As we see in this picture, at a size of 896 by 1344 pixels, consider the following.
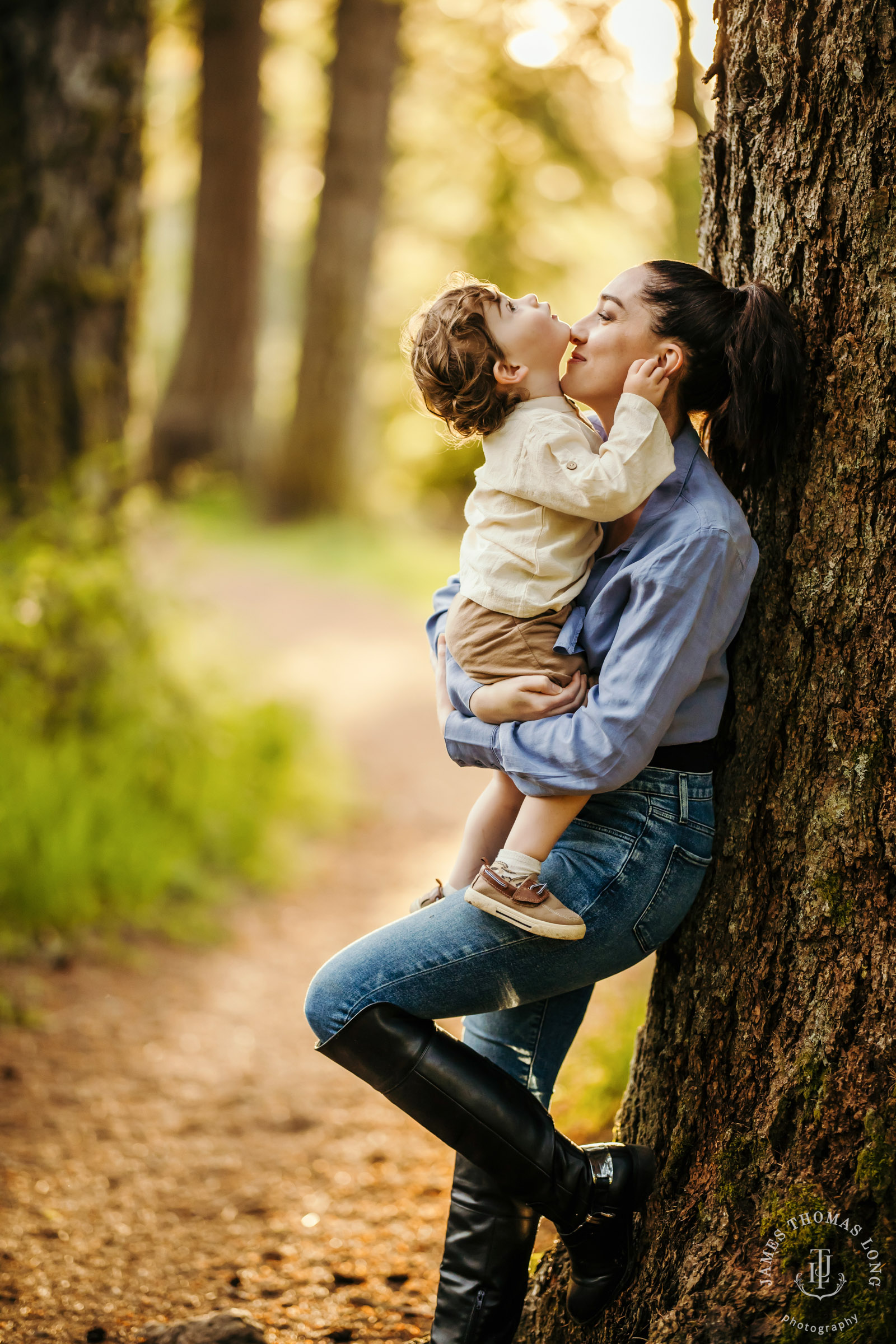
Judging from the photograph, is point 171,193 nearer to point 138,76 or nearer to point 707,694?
point 138,76

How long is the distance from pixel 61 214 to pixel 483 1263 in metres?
4.80

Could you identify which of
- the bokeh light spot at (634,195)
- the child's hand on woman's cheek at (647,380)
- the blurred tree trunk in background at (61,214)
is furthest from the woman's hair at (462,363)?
the bokeh light spot at (634,195)

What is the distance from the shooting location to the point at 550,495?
202cm

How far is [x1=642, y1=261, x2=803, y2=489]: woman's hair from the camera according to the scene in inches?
76.4

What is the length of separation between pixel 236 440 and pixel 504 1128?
527 inches

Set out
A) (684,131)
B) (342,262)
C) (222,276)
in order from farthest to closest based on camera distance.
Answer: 1. (222,276)
2. (342,262)
3. (684,131)

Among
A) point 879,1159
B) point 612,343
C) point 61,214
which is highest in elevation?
point 61,214

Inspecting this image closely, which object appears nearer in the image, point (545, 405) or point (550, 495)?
point (550, 495)

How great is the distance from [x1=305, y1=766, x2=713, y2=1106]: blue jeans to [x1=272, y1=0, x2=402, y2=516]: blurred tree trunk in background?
39.7 ft

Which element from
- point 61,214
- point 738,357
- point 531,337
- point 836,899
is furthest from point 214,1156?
point 61,214

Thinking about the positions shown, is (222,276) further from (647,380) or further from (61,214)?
(647,380)

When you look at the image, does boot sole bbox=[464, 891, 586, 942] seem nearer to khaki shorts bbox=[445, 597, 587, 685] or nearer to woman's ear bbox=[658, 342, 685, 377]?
khaki shorts bbox=[445, 597, 587, 685]

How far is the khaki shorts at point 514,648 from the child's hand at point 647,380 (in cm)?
43

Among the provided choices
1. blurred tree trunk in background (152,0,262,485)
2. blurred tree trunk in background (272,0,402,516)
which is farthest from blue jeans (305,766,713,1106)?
blurred tree trunk in background (152,0,262,485)
